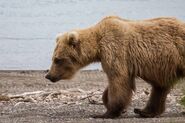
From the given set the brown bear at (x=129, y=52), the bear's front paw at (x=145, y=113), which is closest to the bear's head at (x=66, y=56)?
the brown bear at (x=129, y=52)

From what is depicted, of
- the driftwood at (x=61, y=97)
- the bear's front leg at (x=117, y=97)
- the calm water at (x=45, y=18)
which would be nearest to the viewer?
the bear's front leg at (x=117, y=97)

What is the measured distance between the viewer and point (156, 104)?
901cm

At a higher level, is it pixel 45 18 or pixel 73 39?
pixel 73 39

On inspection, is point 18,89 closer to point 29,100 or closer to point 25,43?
point 29,100

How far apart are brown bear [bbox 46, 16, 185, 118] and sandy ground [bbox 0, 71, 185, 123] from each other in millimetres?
371

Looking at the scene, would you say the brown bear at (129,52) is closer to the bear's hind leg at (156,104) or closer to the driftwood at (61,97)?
the bear's hind leg at (156,104)

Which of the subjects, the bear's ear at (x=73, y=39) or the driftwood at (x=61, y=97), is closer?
the bear's ear at (x=73, y=39)

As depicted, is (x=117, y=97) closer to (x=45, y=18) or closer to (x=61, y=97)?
(x=61, y=97)

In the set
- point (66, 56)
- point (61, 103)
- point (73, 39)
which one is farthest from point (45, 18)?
point (73, 39)

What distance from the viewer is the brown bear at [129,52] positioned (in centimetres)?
867

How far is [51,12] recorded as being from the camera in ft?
111

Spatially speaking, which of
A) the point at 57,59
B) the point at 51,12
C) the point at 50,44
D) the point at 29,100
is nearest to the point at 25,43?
the point at 50,44

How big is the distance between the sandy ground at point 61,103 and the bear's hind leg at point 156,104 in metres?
0.09

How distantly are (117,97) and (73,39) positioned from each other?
91cm
